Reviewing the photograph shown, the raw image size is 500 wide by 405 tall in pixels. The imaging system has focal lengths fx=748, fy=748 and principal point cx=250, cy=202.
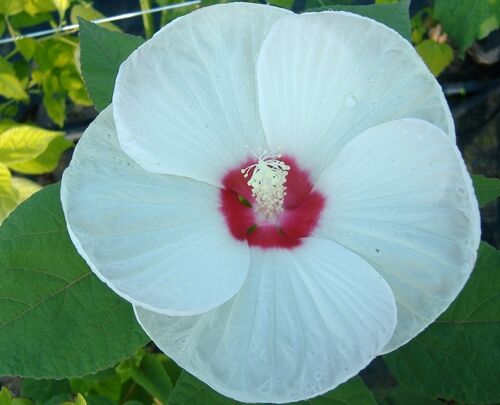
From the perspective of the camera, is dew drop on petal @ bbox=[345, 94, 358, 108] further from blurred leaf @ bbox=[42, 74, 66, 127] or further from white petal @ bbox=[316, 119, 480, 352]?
blurred leaf @ bbox=[42, 74, 66, 127]

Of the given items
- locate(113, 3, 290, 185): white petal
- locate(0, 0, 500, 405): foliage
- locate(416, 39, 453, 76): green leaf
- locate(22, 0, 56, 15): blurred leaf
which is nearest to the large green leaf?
locate(0, 0, 500, 405): foliage

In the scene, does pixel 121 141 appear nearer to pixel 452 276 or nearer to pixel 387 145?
pixel 387 145

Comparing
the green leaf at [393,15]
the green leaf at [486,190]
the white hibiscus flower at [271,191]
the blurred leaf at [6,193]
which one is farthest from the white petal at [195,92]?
the blurred leaf at [6,193]

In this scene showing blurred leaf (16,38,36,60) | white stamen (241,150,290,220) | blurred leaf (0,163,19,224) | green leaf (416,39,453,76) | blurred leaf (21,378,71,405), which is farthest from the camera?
green leaf (416,39,453,76)

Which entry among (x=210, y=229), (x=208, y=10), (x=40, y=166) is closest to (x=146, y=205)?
(x=210, y=229)

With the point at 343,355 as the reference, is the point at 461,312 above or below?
below
